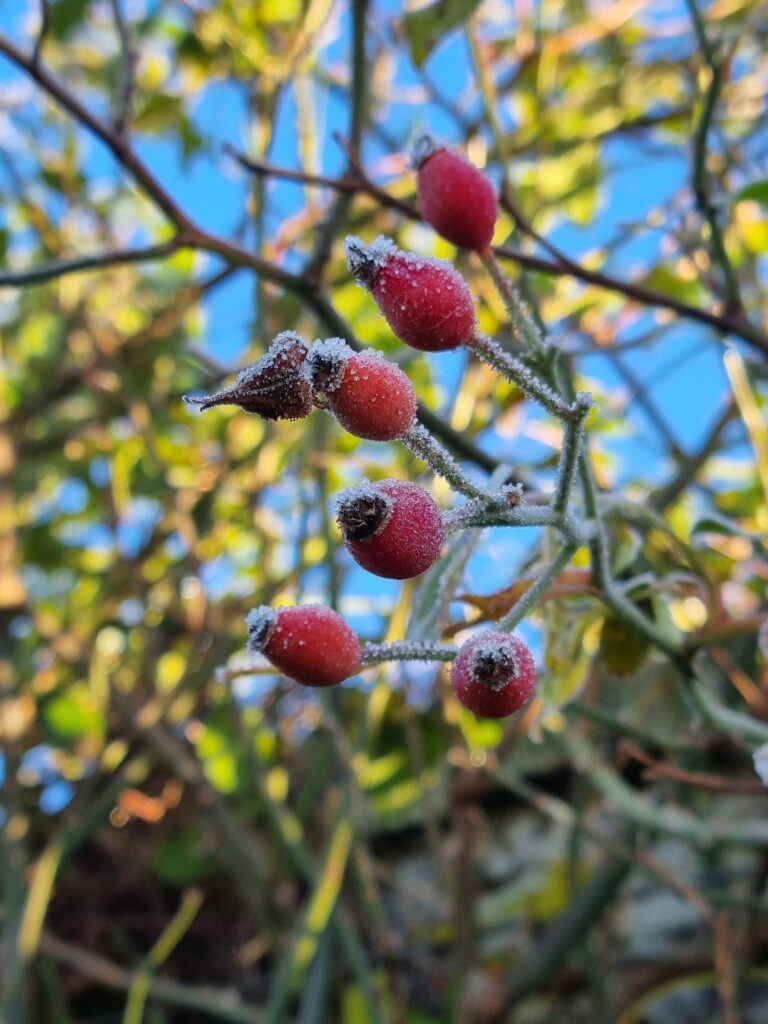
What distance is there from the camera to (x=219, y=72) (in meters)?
2.02

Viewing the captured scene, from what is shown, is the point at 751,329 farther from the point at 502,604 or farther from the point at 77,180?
the point at 77,180

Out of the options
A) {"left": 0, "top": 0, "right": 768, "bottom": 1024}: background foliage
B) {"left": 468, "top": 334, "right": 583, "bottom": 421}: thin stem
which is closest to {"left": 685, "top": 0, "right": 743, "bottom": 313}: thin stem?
{"left": 0, "top": 0, "right": 768, "bottom": 1024}: background foliage

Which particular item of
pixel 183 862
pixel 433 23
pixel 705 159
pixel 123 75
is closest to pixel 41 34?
pixel 123 75

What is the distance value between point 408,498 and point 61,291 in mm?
1928

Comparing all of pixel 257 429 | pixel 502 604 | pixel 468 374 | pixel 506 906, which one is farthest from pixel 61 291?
pixel 502 604

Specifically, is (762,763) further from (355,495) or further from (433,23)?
(433,23)

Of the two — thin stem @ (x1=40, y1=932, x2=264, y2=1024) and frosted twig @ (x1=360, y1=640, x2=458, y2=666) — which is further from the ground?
frosted twig @ (x1=360, y1=640, x2=458, y2=666)

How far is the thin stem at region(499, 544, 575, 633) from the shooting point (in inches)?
19.4

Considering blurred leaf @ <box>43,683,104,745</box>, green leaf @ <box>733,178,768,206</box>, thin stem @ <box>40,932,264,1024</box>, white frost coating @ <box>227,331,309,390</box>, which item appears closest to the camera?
white frost coating @ <box>227,331,309,390</box>

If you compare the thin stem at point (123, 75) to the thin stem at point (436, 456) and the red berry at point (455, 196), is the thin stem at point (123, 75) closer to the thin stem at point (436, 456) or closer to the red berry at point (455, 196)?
the red berry at point (455, 196)

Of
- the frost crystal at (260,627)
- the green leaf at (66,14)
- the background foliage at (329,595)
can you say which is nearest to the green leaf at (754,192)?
the background foliage at (329,595)

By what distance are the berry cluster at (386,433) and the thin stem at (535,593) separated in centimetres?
3

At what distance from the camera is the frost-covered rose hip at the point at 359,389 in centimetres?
41

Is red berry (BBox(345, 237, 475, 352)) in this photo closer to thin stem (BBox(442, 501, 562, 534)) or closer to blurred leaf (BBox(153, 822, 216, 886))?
thin stem (BBox(442, 501, 562, 534))
